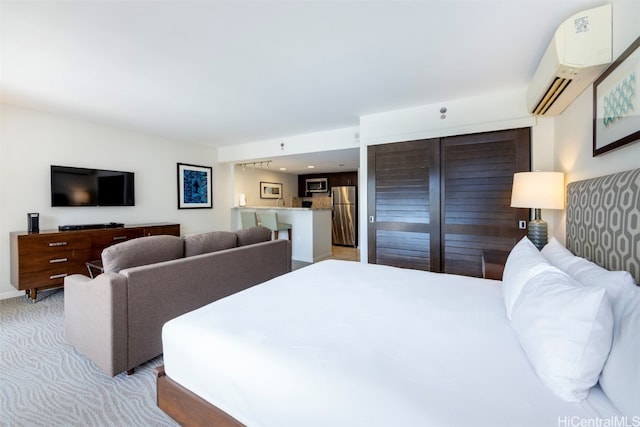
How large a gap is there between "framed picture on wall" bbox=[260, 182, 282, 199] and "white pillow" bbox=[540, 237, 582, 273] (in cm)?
632

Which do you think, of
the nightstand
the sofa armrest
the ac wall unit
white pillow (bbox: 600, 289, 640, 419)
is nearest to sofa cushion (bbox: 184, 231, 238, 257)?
the sofa armrest

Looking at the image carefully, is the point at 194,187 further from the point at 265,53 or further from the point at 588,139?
the point at 588,139

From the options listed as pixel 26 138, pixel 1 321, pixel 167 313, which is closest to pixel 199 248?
pixel 167 313

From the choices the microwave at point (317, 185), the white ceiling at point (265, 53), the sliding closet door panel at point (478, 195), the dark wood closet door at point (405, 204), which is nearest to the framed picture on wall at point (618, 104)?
the white ceiling at point (265, 53)

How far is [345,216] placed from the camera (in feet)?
24.2

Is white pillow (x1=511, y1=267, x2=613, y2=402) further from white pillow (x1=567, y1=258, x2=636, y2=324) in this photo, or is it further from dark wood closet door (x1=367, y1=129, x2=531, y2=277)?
dark wood closet door (x1=367, y1=129, x2=531, y2=277)

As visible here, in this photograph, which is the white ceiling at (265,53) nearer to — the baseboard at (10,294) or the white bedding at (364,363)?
the white bedding at (364,363)

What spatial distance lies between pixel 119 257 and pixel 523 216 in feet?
12.3

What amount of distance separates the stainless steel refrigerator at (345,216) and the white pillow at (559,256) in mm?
5573

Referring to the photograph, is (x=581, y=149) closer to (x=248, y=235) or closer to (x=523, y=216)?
(x=523, y=216)

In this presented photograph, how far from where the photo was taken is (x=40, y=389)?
66.1 inches

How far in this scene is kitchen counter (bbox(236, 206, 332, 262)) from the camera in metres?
5.50

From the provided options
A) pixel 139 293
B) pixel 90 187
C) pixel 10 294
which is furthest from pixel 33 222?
pixel 139 293

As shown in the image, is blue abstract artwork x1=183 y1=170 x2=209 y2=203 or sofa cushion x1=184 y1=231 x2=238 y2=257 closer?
sofa cushion x1=184 y1=231 x2=238 y2=257
